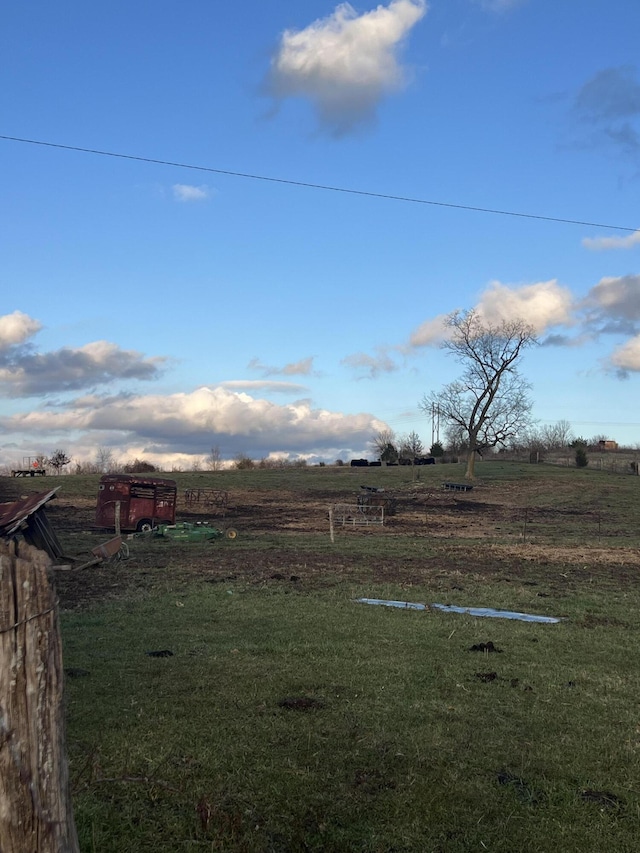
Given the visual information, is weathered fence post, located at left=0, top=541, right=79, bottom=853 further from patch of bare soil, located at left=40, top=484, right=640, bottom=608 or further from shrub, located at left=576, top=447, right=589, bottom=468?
shrub, located at left=576, top=447, right=589, bottom=468

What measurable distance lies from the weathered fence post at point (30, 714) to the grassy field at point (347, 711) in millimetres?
1574

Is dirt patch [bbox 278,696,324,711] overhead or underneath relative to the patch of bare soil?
overhead

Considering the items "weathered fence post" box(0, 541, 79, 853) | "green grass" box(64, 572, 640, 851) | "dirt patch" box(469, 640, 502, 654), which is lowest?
"dirt patch" box(469, 640, 502, 654)

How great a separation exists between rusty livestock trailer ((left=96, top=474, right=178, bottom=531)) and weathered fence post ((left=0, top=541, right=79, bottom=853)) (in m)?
22.7

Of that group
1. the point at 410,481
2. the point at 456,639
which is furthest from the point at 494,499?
the point at 456,639

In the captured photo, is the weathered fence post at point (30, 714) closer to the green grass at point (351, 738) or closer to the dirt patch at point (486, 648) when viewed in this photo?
the green grass at point (351, 738)

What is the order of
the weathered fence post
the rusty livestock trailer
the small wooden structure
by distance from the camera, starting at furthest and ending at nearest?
the small wooden structure
the rusty livestock trailer
the weathered fence post

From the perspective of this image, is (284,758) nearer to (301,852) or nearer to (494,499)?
(301,852)

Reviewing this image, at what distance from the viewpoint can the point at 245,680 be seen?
6.65 m

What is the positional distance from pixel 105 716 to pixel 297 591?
7.03 meters

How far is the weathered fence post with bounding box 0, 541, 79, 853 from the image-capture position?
2225 mm

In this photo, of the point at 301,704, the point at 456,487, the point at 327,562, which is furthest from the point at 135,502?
the point at 456,487

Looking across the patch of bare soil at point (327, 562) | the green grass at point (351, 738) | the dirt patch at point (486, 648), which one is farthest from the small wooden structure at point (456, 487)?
the dirt patch at point (486, 648)

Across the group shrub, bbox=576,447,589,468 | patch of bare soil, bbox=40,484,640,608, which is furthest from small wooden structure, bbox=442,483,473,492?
shrub, bbox=576,447,589,468
